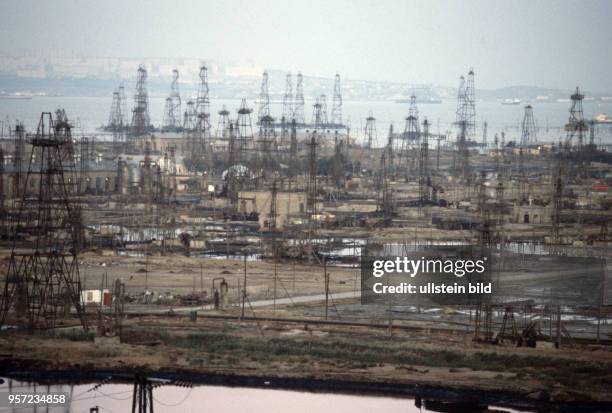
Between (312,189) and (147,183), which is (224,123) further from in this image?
(312,189)

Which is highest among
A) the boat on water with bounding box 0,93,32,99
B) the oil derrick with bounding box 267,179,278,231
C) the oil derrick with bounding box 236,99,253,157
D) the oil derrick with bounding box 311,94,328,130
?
the boat on water with bounding box 0,93,32,99

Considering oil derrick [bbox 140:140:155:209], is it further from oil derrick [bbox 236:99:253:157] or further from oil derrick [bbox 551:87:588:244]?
oil derrick [bbox 551:87:588:244]

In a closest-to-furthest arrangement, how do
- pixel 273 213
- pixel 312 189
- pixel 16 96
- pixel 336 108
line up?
pixel 273 213 < pixel 312 189 < pixel 16 96 < pixel 336 108

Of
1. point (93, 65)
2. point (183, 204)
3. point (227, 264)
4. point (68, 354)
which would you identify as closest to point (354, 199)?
point (183, 204)

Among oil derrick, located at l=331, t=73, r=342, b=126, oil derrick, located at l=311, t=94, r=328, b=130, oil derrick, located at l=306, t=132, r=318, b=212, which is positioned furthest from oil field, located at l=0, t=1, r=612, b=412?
oil derrick, located at l=331, t=73, r=342, b=126

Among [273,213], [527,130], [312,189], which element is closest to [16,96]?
[527,130]

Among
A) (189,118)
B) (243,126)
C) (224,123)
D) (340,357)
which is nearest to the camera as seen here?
(340,357)

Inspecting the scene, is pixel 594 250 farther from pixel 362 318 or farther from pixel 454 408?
pixel 454 408

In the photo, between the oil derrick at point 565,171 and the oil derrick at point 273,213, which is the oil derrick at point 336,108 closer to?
the oil derrick at point 565,171

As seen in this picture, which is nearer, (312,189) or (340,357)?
(340,357)

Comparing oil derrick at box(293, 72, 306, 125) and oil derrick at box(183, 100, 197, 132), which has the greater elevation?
oil derrick at box(293, 72, 306, 125)

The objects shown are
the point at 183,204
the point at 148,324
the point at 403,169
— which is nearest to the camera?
the point at 148,324
